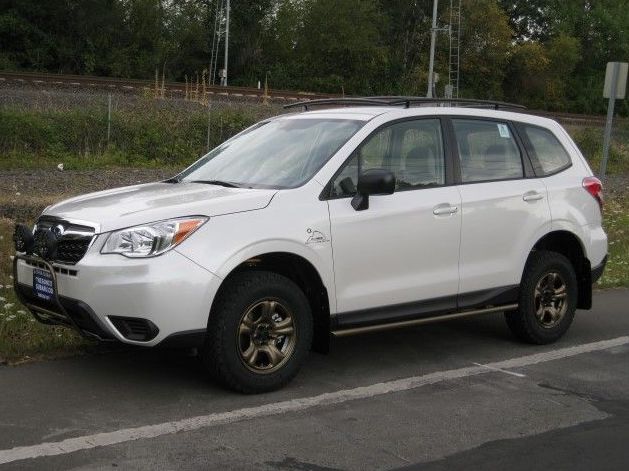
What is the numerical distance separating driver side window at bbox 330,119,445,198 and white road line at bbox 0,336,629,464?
128 cm

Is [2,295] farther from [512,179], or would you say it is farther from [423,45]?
[423,45]

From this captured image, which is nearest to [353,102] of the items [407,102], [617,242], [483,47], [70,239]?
[407,102]

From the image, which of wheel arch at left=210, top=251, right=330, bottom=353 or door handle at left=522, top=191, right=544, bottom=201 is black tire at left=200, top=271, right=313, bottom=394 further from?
door handle at left=522, top=191, right=544, bottom=201

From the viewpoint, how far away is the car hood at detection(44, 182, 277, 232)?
570 centimetres

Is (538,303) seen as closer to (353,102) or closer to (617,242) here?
(353,102)

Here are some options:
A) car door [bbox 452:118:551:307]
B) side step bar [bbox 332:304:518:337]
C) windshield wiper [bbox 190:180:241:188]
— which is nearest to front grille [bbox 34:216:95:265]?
windshield wiper [bbox 190:180:241:188]

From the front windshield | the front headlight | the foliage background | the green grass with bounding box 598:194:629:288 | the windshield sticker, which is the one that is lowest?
the green grass with bounding box 598:194:629:288

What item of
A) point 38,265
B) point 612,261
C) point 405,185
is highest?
point 405,185

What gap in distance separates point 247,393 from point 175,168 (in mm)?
15848

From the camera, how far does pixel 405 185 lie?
22.1ft

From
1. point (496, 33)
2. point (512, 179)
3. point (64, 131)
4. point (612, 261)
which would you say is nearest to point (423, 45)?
point (496, 33)

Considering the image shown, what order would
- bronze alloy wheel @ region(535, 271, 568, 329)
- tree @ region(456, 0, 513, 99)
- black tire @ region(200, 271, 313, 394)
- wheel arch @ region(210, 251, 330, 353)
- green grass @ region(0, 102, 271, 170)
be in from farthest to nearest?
1. tree @ region(456, 0, 513, 99)
2. green grass @ region(0, 102, 271, 170)
3. bronze alloy wheel @ region(535, 271, 568, 329)
4. wheel arch @ region(210, 251, 330, 353)
5. black tire @ region(200, 271, 313, 394)

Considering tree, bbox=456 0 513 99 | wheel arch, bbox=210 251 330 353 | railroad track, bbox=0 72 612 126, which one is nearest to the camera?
wheel arch, bbox=210 251 330 353

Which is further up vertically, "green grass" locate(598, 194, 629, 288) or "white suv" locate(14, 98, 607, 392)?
"white suv" locate(14, 98, 607, 392)
